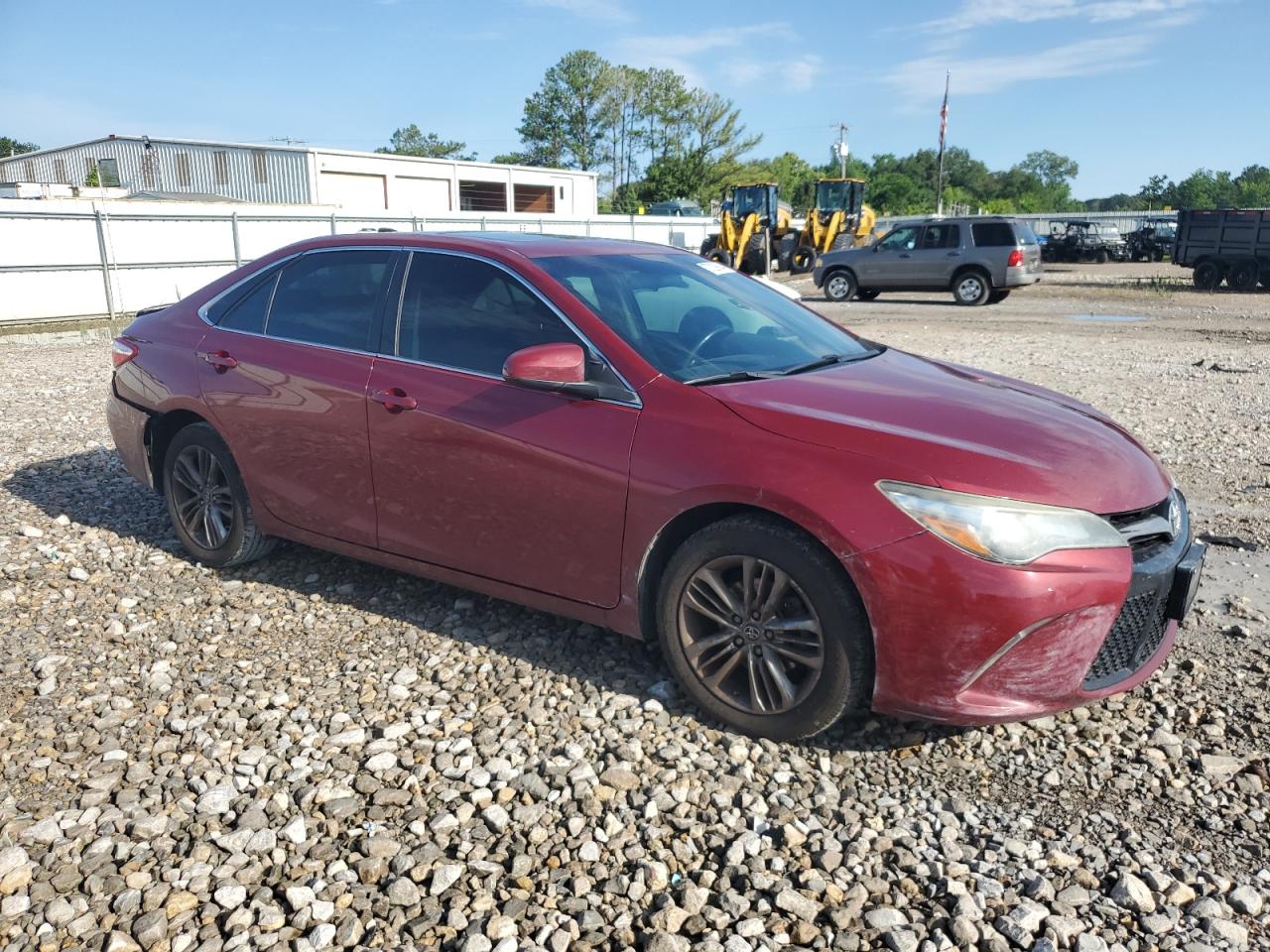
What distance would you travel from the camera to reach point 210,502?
5.13 meters

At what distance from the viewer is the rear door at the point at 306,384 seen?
4430 mm

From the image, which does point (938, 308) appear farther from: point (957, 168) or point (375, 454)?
point (957, 168)

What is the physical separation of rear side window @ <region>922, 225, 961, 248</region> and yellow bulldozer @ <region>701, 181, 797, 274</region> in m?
8.79

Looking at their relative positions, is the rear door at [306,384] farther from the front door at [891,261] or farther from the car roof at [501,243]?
the front door at [891,261]

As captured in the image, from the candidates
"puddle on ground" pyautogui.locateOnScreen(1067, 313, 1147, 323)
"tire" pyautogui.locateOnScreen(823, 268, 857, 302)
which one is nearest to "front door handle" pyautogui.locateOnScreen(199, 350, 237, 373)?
"puddle on ground" pyautogui.locateOnScreen(1067, 313, 1147, 323)

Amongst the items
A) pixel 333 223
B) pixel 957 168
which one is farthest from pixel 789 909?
pixel 957 168

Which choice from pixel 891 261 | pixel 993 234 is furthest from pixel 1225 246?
pixel 891 261

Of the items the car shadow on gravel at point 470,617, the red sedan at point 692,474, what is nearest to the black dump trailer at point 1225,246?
the red sedan at point 692,474

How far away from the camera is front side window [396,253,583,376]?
13.2ft

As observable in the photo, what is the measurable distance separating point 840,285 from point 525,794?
2169 cm

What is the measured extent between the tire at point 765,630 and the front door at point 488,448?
32 cm

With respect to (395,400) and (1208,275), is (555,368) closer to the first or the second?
(395,400)

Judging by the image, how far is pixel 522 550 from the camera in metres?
3.93

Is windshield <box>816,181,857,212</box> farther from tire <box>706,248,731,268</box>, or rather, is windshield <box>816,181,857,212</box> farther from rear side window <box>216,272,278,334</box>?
rear side window <box>216,272,278,334</box>
